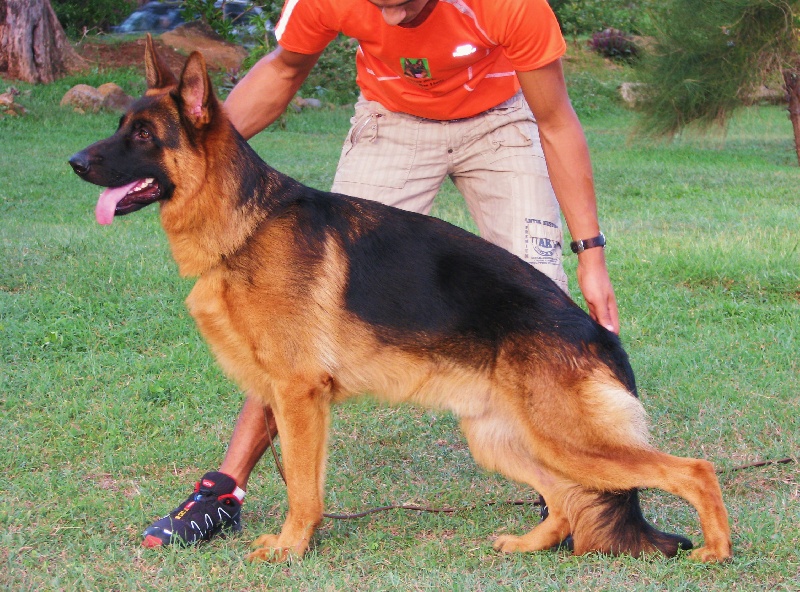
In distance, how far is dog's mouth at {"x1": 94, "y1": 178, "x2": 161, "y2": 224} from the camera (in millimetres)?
3430

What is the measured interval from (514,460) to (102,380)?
2.85 meters

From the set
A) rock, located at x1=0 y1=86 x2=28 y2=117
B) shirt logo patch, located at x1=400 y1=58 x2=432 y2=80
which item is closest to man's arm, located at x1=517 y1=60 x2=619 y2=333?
shirt logo patch, located at x1=400 y1=58 x2=432 y2=80

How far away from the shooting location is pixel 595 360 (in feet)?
11.3

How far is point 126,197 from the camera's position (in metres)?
3.49

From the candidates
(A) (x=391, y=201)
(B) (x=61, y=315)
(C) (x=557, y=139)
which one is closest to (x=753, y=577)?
(C) (x=557, y=139)

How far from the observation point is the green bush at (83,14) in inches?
928

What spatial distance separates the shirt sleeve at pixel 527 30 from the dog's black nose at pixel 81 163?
172cm

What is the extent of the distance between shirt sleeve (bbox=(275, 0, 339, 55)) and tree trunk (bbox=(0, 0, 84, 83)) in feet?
52.7

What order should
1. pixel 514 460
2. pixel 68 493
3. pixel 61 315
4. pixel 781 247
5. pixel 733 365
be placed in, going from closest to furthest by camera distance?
1. pixel 514 460
2. pixel 68 493
3. pixel 733 365
4. pixel 61 315
5. pixel 781 247

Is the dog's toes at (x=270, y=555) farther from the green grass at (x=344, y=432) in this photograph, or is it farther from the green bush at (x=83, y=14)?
the green bush at (x=83, y=14)

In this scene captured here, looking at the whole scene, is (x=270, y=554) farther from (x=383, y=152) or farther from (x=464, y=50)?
(x=464, y=50)

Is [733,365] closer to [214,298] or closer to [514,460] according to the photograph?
[514,460]

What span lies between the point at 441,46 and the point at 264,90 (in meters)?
0.93

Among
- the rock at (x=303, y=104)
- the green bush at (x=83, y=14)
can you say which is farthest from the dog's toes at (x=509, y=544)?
the green bush at (x=83, y=14)
